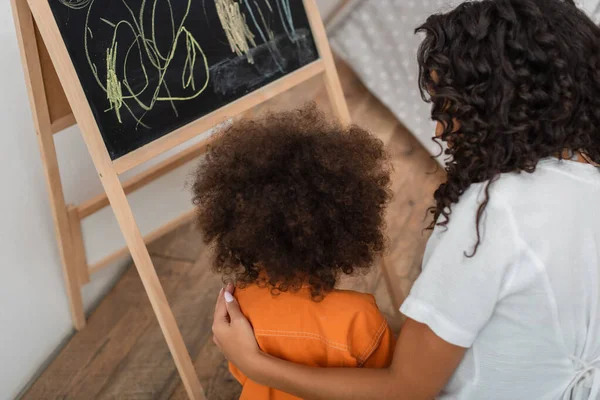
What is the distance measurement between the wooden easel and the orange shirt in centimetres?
33

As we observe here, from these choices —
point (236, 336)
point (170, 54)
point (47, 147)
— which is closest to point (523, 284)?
point (236, 336)

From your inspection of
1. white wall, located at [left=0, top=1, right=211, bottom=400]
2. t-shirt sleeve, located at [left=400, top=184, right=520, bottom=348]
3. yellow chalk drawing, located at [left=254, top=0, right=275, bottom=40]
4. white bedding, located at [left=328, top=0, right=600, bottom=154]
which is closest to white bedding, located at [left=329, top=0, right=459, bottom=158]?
white bedding, located at [left=328, top=0, right=600, bottom=154]

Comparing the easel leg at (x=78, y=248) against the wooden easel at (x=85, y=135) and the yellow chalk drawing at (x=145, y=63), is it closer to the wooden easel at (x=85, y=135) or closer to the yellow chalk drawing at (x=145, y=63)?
the wooden easel at (x=85, y=135)

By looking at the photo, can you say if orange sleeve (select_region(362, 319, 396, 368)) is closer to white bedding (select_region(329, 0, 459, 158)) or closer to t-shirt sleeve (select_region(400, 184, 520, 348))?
t-shirt sleeve (select_region(400, 184, 520, 348))

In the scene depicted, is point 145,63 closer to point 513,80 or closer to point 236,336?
point 236,336

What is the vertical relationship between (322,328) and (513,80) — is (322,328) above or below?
below

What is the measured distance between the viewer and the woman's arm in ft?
3.51

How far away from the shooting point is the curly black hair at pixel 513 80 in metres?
0.96

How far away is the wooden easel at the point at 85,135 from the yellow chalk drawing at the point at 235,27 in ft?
0.37

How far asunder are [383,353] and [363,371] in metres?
0.07

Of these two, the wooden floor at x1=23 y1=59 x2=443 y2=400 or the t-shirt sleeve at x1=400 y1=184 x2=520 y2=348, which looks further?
the wooden floor at x1=23 y1=59 x2=443 y2=400

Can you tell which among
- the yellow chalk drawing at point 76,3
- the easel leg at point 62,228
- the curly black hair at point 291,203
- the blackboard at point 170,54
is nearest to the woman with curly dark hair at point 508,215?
the curly black hair at point 291,203

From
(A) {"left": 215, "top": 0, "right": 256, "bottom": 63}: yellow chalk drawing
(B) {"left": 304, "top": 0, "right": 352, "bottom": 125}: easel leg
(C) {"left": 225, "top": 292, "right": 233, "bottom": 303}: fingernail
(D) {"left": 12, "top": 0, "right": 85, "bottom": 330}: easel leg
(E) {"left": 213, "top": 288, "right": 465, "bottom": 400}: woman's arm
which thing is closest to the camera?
(E) {"left": 213, "top": 288, "right": 465, "bottom": 400}: woman's arm

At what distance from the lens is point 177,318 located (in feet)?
6.38
